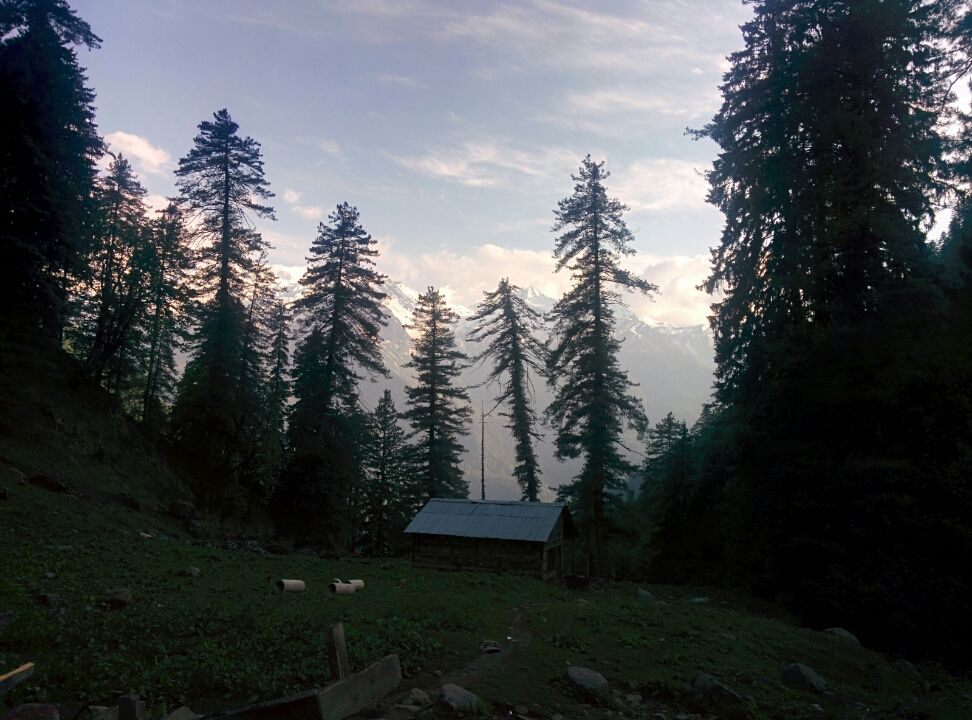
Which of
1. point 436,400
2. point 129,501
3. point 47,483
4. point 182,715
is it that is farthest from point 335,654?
point 436,400

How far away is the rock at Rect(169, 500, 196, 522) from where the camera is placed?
2718 cm

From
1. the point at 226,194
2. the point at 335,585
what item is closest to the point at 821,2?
the point at 335,585

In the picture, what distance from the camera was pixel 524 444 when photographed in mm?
38062

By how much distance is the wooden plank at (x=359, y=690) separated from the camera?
6891 mm

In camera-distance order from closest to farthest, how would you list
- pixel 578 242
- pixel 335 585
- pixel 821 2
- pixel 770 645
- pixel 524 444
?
pixel 770 645
pixel 335 585
pixel 821 2
pixel 578 242
pixel 524 444

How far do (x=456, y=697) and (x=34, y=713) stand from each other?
15.9 feet

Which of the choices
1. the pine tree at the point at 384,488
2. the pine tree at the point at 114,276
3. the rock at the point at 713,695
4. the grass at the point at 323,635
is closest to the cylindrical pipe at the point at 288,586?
the grass at the point at 323,635

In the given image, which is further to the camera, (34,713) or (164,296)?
(164,296)

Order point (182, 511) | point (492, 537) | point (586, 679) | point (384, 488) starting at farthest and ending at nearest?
1. point (384, 488)
2. point (182, 511)
3. point (492, 537)
4. point (586, 679)

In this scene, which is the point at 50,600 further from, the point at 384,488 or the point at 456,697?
the point at 384,488

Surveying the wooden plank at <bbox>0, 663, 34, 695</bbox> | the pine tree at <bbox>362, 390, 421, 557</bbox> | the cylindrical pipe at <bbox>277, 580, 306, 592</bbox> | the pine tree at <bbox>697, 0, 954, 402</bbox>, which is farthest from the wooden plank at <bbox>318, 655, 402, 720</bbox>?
the pine tree at <bbox>362, 390, 421, 557</bbox>

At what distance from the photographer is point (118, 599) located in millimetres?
11438

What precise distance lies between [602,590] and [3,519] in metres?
21.2

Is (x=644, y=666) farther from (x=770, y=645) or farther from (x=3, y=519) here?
(x=3, y=519)
